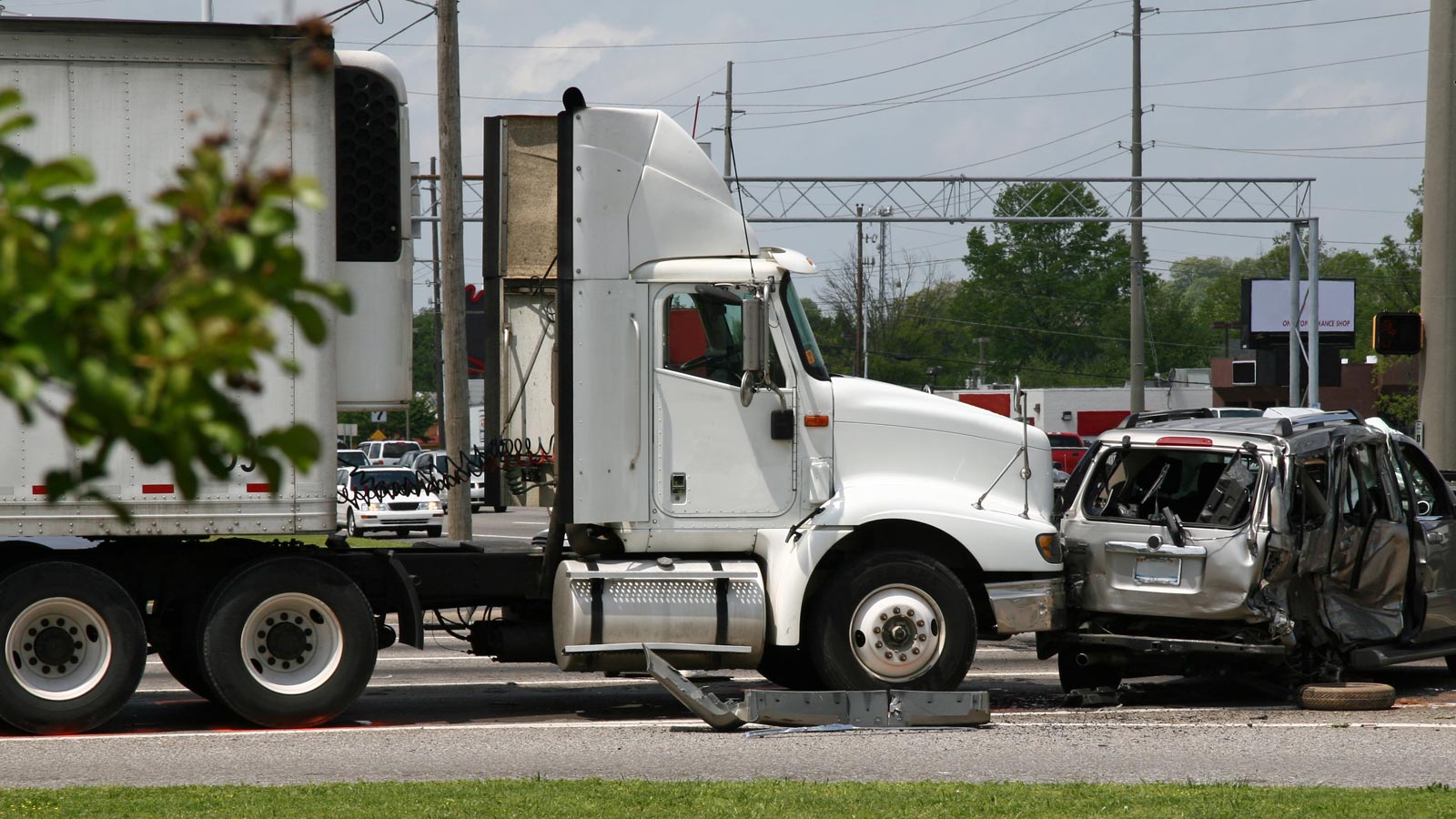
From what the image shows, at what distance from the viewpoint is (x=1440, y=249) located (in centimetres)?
1527

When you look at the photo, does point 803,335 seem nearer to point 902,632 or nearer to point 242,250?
point 902,632

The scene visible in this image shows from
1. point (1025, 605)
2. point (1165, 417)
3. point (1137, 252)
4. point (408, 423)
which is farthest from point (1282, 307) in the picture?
point (1025, 605)

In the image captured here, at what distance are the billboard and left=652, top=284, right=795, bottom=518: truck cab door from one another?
158 feet

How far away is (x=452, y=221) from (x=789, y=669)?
10369mm

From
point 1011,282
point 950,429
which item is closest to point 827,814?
point 950,429

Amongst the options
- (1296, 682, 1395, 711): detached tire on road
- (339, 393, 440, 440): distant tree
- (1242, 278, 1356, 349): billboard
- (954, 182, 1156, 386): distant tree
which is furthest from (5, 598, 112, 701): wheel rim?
(954, 182, 1156, 386): distant tree

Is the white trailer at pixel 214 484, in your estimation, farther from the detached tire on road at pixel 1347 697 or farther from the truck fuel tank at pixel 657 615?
the detached tire on road at pixel 1347 697

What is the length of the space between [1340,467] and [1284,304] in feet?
170

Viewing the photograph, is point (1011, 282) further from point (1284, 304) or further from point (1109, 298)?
point (1284, 304)

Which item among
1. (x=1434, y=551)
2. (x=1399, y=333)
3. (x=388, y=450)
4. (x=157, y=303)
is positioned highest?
(x=1399, y=333)

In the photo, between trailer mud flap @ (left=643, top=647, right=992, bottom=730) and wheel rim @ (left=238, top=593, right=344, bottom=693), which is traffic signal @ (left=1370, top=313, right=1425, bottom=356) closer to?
trailer mud flap @ (left=643, top=647, right=992, bottom=730)

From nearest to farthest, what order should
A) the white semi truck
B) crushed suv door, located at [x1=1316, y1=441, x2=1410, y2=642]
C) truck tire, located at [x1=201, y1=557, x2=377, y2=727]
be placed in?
the white semi truck
truck tire, located at [x1=201, y1=557, x2=377, y2=727]
crushed suv door, located at [x1=1316, y1=441, x2=1410, y2=642]

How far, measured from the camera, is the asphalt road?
801 centimetres

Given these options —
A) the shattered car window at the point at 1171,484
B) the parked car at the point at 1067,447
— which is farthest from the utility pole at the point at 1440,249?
the parked car at the point at 1067,447
